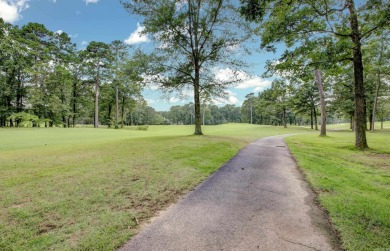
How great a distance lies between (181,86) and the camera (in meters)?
19.7

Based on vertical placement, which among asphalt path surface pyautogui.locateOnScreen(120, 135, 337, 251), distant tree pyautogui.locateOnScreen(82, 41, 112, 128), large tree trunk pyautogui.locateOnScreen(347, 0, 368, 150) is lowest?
asphalt path surface pyautogui.locateOnScreen(120, 135, 337, 251)

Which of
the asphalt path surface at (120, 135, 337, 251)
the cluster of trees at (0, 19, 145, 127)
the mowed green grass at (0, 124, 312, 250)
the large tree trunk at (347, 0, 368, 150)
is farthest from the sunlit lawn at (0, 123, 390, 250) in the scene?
the cluster of trees at (0, 19, 145, 127)

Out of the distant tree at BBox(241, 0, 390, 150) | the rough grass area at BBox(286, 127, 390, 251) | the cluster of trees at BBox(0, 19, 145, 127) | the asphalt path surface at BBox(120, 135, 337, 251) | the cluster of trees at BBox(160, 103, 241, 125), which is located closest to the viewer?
the asphalt path surface at BBox(120, 135, 337, 251)

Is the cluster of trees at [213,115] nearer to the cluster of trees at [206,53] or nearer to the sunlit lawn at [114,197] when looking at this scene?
the cluster of trees at [206,53]

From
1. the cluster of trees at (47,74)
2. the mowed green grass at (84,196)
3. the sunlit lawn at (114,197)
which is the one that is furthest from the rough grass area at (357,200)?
the cluster of trees at (47,74)

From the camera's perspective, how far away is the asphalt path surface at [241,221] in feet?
10.3

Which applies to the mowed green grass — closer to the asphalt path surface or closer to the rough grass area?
the asphalt path surface

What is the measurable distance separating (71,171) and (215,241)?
5.75 meters

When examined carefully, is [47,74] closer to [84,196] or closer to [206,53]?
[206,53]

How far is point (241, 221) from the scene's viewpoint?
3805 millimetres

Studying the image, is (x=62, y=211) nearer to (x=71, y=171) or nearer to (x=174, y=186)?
(x=174, y=186)

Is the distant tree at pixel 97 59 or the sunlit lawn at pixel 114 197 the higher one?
the distant tree at pixel 97 59

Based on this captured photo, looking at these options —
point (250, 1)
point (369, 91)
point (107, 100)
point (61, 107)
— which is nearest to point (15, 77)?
point (61, 107)

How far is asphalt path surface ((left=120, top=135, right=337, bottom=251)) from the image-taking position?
3141mm
